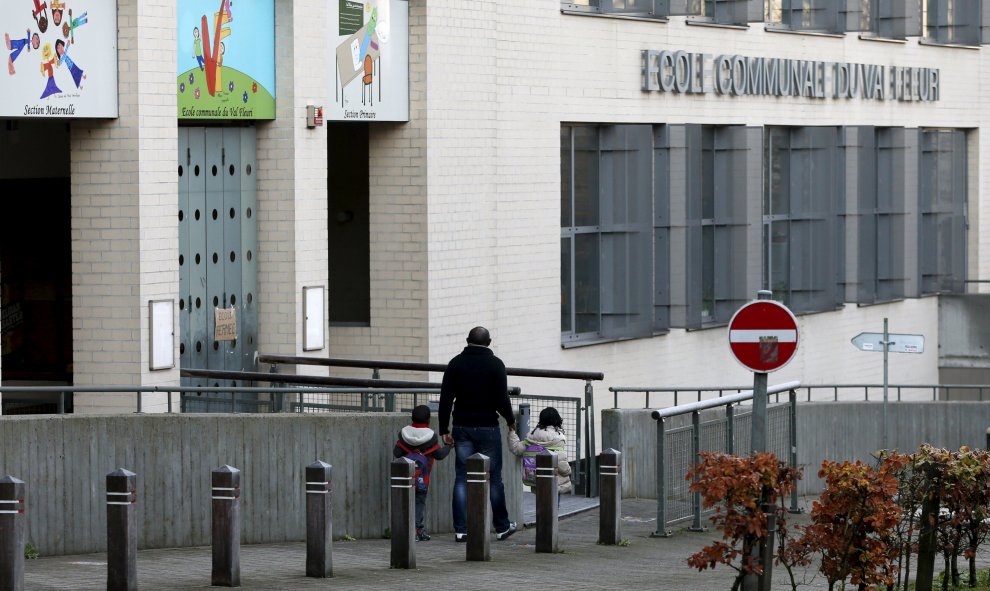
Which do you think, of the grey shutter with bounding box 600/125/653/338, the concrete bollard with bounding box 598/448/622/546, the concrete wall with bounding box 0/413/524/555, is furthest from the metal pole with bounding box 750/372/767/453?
the grey shutter with bounding box 600/125/653/338

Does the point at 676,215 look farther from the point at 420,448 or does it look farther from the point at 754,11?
the point at 420,448

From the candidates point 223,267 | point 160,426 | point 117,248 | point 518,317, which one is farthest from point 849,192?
point 160,426

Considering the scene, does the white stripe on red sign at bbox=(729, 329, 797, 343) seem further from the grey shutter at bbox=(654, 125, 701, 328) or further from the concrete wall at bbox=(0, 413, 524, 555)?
the grey shutter at bbox=(654, 125, 701, 328)

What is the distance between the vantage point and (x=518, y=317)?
71.5 feet

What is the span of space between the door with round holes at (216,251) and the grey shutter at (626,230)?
612 centimetres

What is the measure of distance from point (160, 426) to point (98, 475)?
0.57 metres

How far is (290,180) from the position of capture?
60.6 feet

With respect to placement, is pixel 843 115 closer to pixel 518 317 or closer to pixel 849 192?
pixel 849 192

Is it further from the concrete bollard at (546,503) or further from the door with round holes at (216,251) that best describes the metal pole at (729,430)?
the door with round holes at (216,251)

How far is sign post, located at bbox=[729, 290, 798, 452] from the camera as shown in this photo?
1173 centimetres

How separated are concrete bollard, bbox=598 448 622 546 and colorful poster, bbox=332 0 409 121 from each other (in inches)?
225

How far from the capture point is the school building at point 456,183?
53.8 ft

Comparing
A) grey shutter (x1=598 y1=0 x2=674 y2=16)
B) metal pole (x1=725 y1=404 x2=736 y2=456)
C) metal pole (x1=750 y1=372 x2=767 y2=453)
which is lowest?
metal pole (x1=725 y1=404 x2=736 y2=456)

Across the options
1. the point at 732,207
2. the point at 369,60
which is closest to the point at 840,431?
the point at 732,207
